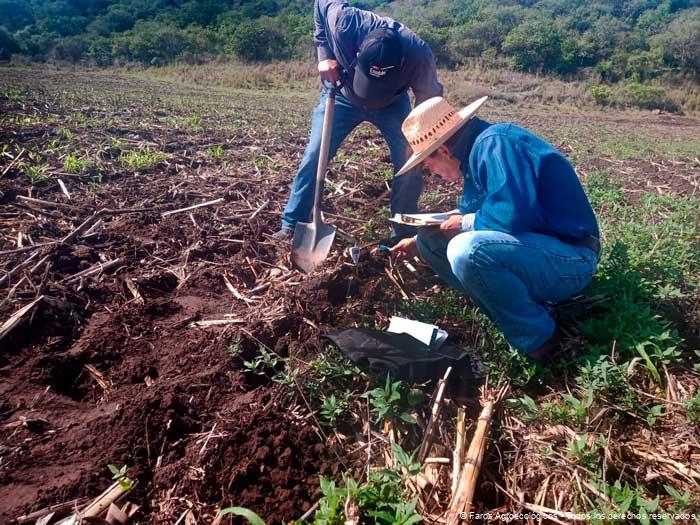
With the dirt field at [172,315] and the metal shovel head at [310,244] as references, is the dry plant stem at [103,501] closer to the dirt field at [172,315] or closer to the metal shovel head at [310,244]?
the dirt field at [172,315]

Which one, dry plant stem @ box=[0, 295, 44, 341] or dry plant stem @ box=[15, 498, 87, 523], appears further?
dry plant stem @ box=[0, 295, 44, 341]

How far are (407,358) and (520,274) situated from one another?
2.54 feet

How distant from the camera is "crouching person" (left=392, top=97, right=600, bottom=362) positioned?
96.2 inches

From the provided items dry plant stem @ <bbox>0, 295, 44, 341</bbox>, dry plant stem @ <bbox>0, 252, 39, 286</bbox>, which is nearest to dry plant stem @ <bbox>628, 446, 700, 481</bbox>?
dry plant stem @ <bbox>0, 295, 44, 341</bbox>

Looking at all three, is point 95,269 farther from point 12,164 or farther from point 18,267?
point 12,164

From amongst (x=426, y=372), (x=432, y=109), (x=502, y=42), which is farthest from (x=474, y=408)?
(x=502, y=42)

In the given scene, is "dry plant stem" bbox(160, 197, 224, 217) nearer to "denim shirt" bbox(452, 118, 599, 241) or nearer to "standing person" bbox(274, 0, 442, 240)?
"standing person" bbox(274, 0, 442, 240)

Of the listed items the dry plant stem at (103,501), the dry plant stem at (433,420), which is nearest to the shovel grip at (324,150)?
the dry plant stem at (433,420)

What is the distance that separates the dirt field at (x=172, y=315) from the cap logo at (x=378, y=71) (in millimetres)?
1321

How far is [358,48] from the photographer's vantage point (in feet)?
12.5

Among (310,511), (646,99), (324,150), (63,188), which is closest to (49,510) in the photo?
(310,511)

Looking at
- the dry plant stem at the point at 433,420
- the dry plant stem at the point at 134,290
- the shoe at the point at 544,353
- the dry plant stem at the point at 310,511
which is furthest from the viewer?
the dry plant stem at the point at 134,290

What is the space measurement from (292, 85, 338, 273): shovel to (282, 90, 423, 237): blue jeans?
14 centimetres

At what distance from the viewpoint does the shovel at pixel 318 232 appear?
3689 millimetres
